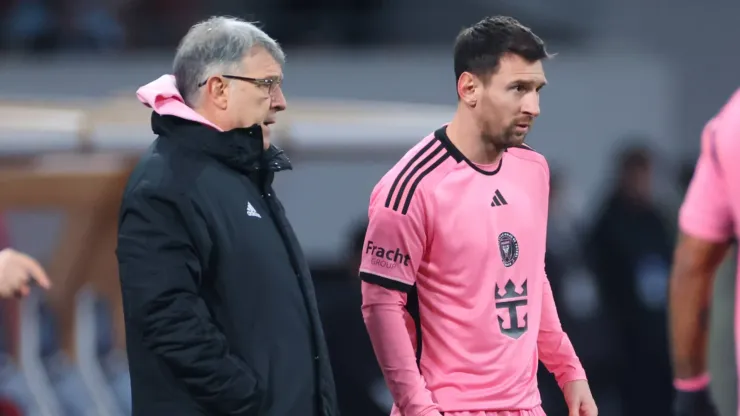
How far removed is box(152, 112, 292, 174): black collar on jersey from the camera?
3.24 m

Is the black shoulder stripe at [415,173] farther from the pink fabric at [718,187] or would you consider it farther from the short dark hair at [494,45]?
the pink fabric at [718,187]

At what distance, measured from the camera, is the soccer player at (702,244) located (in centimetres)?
291

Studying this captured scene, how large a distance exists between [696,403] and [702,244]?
40 centimetres

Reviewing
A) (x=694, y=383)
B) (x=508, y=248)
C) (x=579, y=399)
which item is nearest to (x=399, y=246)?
(x=508, y=248)

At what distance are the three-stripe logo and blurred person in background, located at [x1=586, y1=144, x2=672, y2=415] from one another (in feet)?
14.0

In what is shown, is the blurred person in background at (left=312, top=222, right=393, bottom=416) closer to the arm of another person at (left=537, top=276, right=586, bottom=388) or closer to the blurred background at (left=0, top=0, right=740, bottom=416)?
the blurred background at (left=0, top=0, right=740, bottom=416)

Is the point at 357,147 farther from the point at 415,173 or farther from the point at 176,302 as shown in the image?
the point at 176,302

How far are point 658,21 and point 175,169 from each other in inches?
388

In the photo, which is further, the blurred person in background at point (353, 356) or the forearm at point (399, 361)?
the blurred person in background at point (353, 356)

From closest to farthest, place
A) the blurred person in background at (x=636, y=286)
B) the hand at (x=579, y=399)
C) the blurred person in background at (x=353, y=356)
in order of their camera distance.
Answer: the hand at (x=579, y=399)
the blurred person in background at (x=353, y=356)
the blurred person in background at (x=636, y=286)

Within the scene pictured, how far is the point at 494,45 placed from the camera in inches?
136

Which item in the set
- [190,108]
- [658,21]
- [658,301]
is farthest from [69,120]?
[658,21]

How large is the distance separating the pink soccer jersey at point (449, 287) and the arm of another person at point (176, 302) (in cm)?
44

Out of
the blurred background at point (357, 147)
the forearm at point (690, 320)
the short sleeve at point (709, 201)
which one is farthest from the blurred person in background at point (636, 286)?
the short sleeve at point (709, 201)
